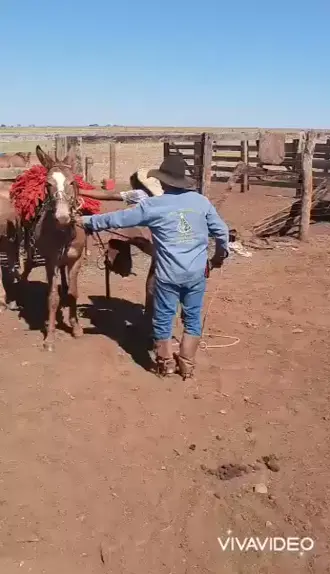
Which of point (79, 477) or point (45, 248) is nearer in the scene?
point (79, 477)

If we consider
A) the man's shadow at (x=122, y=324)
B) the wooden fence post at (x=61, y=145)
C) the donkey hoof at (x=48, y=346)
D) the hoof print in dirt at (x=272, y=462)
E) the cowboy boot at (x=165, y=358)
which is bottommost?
the hoof print in dirt at (x=272, y=462)

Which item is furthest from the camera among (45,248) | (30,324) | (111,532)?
(30,324)

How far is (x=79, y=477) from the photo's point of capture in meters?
4.11

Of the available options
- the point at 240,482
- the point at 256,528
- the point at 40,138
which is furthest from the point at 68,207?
the point at 40,138

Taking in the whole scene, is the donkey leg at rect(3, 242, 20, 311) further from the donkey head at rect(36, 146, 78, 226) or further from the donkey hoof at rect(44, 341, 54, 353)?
the donkey head at rect(36, 146, 78, 226)

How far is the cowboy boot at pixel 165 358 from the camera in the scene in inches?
220

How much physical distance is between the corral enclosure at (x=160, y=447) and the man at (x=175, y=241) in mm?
414

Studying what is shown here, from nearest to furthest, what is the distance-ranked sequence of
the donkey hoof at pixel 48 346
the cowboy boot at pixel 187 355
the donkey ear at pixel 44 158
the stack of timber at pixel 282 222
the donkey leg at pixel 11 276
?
1. the cowboy boot at pixel 187 355
2. the donkey ear at pixel 44 158
3. the donkey hoof at pixel 48 346
4. the donkey leg at pixel 11 276
5. the stack of timber at pixel 282 222

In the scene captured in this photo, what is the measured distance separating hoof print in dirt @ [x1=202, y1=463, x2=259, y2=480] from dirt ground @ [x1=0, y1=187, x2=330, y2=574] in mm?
37

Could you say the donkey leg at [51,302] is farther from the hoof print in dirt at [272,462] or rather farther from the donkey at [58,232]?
the hoof print in dirt at [272,462]

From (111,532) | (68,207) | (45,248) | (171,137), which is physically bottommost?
(111,532)

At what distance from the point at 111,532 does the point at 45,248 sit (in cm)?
348

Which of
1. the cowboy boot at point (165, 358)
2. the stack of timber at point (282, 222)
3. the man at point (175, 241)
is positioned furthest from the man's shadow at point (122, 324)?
the stack of timber at point (282, 222)

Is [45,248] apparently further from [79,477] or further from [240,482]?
[240,482]
